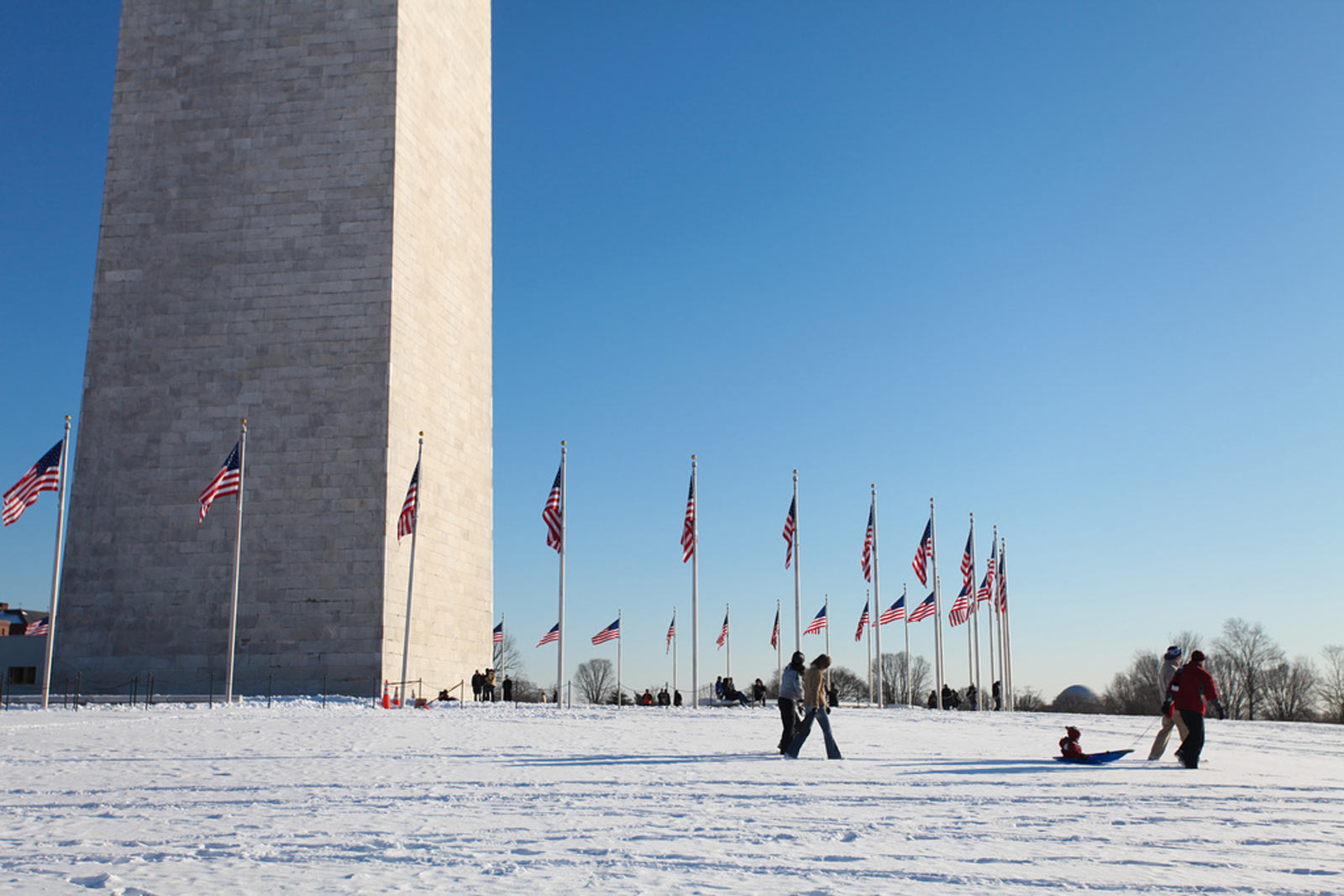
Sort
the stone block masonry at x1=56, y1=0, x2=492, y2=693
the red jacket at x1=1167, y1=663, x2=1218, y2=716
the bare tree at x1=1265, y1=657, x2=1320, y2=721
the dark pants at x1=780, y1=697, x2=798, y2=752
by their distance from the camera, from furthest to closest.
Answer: the bare tree at x1=1265, y1=657, x2=1320, y2=721 → the stone block masonry at x1=56, y1=0, x2=492, y2=693 → the dark pants at x1=780, y1=697, x2=798, y2=752 → the red jacket at x1=1167, y1=663, x2=1218, y2=716

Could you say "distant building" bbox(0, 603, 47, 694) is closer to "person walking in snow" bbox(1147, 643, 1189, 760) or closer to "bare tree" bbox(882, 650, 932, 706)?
"person walking in snow" bbox(1147, 643, 1189, 760)

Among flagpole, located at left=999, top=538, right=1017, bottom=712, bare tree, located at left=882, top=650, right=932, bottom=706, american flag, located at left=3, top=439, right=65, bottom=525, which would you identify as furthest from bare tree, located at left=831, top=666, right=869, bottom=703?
american flag, located at left=3, top=439, right=65, bottom=525

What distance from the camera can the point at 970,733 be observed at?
21.3m

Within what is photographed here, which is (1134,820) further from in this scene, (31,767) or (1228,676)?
(1228,676)

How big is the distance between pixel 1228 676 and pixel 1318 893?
80.3 meters

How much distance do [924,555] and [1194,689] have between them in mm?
23723

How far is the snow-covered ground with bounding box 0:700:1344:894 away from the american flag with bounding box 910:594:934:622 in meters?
19.4

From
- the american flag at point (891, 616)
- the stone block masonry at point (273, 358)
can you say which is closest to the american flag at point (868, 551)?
the american flag at point (891, 616)

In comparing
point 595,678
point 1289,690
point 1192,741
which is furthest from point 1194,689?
point 595,678

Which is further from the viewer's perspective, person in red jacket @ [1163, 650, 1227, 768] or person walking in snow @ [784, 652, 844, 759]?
person walking in snow @ [784, 652, 844, 759]

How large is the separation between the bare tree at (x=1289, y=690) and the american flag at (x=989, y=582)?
42292 mm

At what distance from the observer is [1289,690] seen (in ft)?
253

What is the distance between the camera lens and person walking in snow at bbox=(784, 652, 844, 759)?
1413 cm

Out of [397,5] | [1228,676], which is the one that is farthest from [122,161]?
[1228,676]
